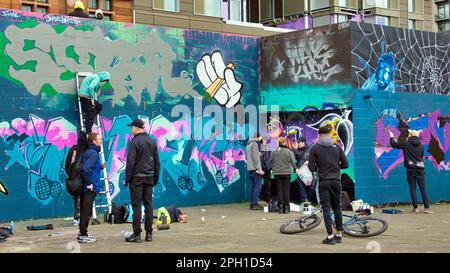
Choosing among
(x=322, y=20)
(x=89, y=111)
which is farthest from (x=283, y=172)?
(x=322, y=20)

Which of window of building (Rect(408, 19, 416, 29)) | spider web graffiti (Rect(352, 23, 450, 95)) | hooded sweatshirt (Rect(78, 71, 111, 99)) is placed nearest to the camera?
hooded sweatshirt (Rect(78, 71, 111, 99))

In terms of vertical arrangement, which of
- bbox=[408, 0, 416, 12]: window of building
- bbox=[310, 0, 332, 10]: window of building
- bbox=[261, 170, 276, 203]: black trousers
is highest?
bbox=[408, 0, 416, 12]: window of building

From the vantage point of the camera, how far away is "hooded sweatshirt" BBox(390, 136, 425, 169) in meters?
15.6

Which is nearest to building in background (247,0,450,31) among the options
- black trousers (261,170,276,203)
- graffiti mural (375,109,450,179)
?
graffiti mural (375,109,450,179)

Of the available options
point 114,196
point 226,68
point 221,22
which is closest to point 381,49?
point 226,68

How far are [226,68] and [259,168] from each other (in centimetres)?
306

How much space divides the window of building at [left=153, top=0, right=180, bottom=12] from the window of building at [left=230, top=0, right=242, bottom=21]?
154 inches

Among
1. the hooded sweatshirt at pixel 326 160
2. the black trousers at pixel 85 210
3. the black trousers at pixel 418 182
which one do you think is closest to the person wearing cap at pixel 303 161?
the black trousers at pixel 418 182

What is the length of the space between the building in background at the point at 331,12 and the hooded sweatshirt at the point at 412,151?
23.3m

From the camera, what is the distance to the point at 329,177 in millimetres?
10633

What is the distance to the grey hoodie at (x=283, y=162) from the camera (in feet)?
51.4

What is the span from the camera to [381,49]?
16.8 metres

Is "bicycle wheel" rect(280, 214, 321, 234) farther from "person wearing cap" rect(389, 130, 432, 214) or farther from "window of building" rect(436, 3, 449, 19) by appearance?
"window of building" rect(436, 3, 449, 19)

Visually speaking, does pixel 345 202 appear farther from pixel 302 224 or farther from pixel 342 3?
pixel 342 3
